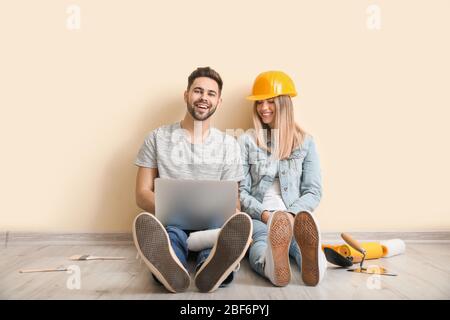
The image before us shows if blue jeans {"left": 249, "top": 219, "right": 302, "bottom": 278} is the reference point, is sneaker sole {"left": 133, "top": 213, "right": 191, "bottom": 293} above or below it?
above

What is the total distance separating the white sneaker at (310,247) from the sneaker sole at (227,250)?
0.23 metres

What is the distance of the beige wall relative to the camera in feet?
8.05

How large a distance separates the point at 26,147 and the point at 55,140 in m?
0.16

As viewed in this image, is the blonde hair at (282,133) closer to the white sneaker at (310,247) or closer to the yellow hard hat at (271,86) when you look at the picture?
the yellow hard hat at (271,86)

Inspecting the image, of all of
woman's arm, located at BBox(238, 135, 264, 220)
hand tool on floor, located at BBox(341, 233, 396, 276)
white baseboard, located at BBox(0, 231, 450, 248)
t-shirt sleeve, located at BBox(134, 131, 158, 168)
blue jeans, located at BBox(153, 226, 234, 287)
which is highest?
t-shirt sleeve, located at BBox(134, 131, 158, 168)

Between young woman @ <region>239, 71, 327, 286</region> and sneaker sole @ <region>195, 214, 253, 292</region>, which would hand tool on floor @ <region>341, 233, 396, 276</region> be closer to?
young woman @ <region>239, 71, 327, 286</region>

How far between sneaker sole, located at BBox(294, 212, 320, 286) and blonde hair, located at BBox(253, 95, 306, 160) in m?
0.73

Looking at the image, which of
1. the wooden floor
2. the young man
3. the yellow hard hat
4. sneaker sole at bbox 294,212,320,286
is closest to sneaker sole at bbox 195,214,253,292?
the wooden floor

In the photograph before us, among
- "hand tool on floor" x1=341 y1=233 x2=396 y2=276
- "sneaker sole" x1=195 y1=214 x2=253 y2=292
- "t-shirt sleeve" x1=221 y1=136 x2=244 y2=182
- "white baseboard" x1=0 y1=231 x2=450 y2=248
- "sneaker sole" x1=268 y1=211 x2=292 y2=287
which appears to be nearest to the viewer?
"sneaker sole" x1=195 y1=214 x2=253 y2=292

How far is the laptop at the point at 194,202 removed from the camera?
1.71 m

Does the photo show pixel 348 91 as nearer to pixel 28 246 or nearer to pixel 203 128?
pixel 203 128

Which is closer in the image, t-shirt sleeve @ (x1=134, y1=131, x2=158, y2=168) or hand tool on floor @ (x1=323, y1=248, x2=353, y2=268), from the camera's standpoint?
hand tool on floor @ (x1=323, y1=248, x2=353, y2=268)

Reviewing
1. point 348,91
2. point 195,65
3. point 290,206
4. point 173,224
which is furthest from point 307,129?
point 173,224

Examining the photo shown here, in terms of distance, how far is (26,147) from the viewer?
246 centimetres
